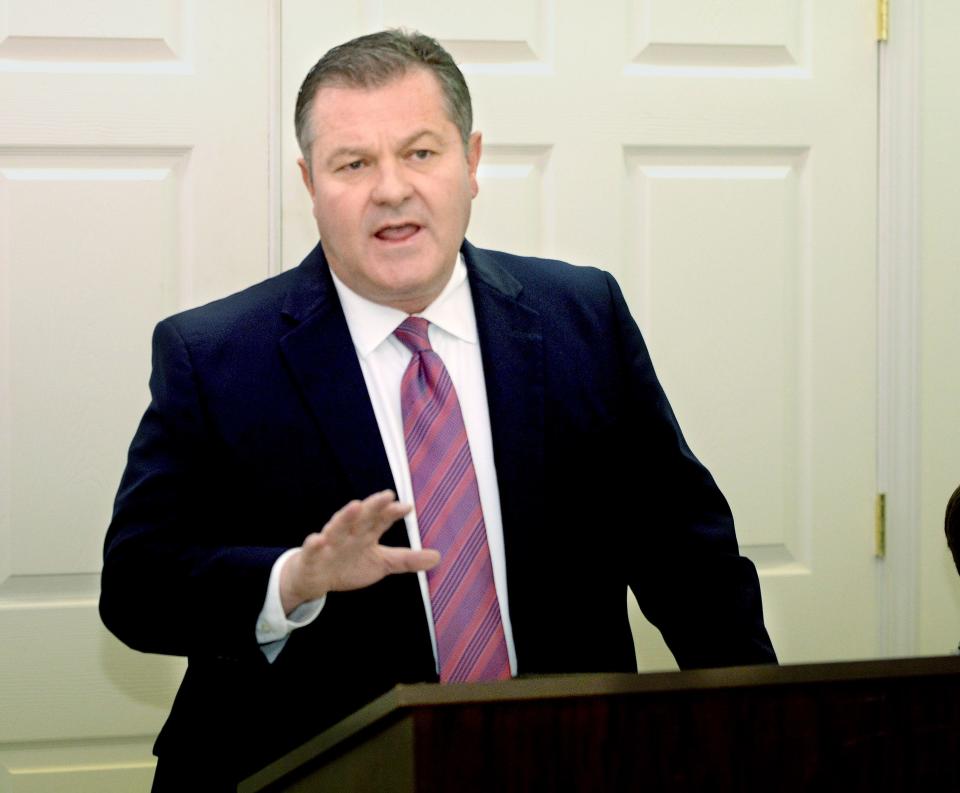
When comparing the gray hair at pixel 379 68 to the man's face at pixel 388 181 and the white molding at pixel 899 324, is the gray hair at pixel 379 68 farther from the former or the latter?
the white molding at pixel 899 324

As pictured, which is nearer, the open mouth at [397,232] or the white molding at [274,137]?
the open mouth at [397,232]

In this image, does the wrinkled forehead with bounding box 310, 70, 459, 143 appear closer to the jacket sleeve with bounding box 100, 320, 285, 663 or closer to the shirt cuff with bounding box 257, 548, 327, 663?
the jacket sleeve with bounding box 100, 320, 285, 663

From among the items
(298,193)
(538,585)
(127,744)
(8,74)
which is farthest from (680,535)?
(8,74)

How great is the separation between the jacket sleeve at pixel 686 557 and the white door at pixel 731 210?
760mm

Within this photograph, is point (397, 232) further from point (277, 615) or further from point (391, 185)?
point (277, 615)

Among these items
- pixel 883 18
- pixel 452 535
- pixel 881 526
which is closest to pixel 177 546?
pixel 452 535

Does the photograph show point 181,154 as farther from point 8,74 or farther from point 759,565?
point 759,565

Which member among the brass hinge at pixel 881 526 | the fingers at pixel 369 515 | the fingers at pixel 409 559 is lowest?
the brass hinge at pixel 881 526

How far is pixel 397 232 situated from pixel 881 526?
1.31m

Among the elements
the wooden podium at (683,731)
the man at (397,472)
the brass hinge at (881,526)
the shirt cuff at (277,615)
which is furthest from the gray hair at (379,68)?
the brass hinge at (881,526)

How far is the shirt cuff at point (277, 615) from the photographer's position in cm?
146

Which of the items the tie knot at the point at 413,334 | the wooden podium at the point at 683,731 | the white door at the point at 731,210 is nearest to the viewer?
the wooden podium at the point at 683,731

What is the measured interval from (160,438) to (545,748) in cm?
84

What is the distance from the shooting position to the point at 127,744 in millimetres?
2389
